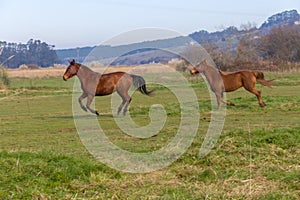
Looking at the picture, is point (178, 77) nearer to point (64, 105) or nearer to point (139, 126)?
point (64, 105)

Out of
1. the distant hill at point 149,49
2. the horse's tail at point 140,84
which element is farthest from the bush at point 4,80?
the horse's tail at point 140,84

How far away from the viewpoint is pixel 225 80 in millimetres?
18484

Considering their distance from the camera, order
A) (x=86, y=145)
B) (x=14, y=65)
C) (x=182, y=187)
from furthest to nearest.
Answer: (x=14, y=65)
(x=86, y=145)
(x=182, y=187)

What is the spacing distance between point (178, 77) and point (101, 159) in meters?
27.8

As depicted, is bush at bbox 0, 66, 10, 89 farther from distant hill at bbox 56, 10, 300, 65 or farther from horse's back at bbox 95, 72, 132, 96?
horse's back at bbox 95, 72, 132, 96

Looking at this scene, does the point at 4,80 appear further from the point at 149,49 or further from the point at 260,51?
the point at 260,51

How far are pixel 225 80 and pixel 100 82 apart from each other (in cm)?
478

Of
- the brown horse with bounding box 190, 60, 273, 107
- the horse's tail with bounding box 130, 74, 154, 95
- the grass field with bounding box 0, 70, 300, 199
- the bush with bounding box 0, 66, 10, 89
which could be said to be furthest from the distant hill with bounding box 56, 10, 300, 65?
the bush with bounding box 0, 66, 10, 89

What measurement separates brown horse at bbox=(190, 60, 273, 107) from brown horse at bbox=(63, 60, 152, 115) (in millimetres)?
2335

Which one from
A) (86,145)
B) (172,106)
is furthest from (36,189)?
(172,106)

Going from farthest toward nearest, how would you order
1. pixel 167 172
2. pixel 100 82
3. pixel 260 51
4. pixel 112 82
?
pixel 260 51 < pixel 112 82 < pixel 100 82 < pixel 167 172

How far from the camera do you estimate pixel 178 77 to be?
35.7 metres

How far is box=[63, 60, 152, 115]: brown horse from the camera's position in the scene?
56.4ft

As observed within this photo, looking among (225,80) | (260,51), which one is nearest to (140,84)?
(225,80)
